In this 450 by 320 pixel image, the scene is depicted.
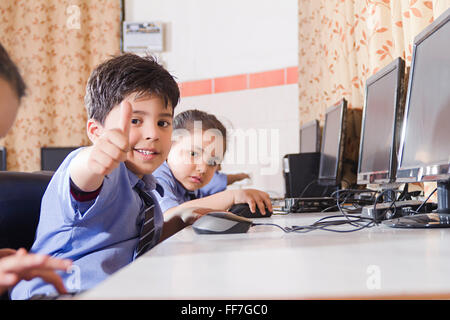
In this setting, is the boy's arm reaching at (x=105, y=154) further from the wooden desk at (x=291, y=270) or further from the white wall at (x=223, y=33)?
the white wall at (x=223, y=33)

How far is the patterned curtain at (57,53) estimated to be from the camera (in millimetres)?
3586

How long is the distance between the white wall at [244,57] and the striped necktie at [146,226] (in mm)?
2103

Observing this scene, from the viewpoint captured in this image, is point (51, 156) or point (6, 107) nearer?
point (6, 107)

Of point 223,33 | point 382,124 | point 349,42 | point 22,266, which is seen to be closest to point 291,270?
point 22,266

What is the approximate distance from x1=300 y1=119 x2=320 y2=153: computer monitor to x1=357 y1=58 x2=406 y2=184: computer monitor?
0.84 m

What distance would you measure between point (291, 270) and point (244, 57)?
9.66ft

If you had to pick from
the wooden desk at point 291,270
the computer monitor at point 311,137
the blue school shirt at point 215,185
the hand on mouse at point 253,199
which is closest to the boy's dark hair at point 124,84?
the hand on mouse at point 253,199

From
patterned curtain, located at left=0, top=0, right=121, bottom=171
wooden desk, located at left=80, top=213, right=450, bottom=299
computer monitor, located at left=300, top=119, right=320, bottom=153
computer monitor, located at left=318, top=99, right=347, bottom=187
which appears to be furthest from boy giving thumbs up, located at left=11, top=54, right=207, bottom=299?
patterned curtain, located at left=0, top=0, right=121, bottom=171

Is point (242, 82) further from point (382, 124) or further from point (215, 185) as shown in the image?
point (382, 124)

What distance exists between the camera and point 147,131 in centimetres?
101

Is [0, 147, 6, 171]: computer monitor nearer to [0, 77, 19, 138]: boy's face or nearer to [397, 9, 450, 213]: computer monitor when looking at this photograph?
[397, 9, 450, 213]: computer monitor

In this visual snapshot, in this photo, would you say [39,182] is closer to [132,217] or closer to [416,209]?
[132,217]

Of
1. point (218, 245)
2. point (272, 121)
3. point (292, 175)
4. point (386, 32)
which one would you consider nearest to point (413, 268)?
point (218, 245)

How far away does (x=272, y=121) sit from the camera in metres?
3.22
